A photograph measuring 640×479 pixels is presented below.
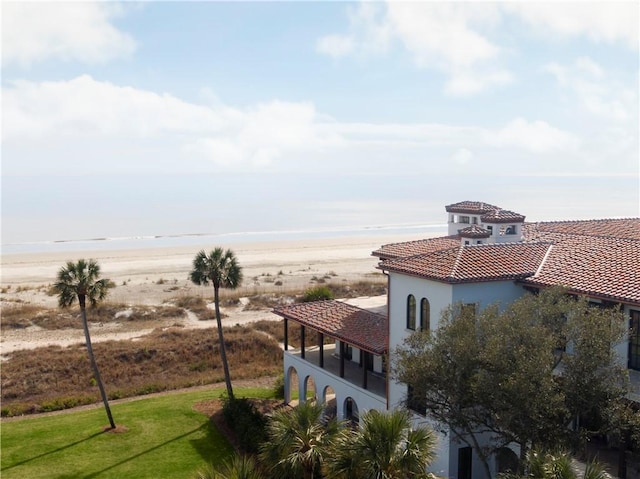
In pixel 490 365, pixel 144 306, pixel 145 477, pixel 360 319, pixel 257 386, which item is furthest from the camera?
pixel 144 306

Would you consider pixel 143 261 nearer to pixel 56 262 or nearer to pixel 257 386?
pixel 56 262

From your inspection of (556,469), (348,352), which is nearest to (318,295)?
(348,352)

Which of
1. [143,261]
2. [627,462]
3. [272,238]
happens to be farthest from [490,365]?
[272,238]

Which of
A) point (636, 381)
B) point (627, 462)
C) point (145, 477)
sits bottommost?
point (145, 477)

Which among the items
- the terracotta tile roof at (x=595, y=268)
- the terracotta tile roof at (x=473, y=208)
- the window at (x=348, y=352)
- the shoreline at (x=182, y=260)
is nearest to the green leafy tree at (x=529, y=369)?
the terracotta tile roof at (x=595, y=268)

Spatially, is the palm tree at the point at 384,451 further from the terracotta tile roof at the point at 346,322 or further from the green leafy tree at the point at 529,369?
the terracotta tile roof at the point at 346,322

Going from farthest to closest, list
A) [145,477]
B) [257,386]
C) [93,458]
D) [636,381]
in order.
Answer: [257,386] → [93,458] → [145,477] → [636,381]

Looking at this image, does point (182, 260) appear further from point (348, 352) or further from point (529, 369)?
point (529, 369)
